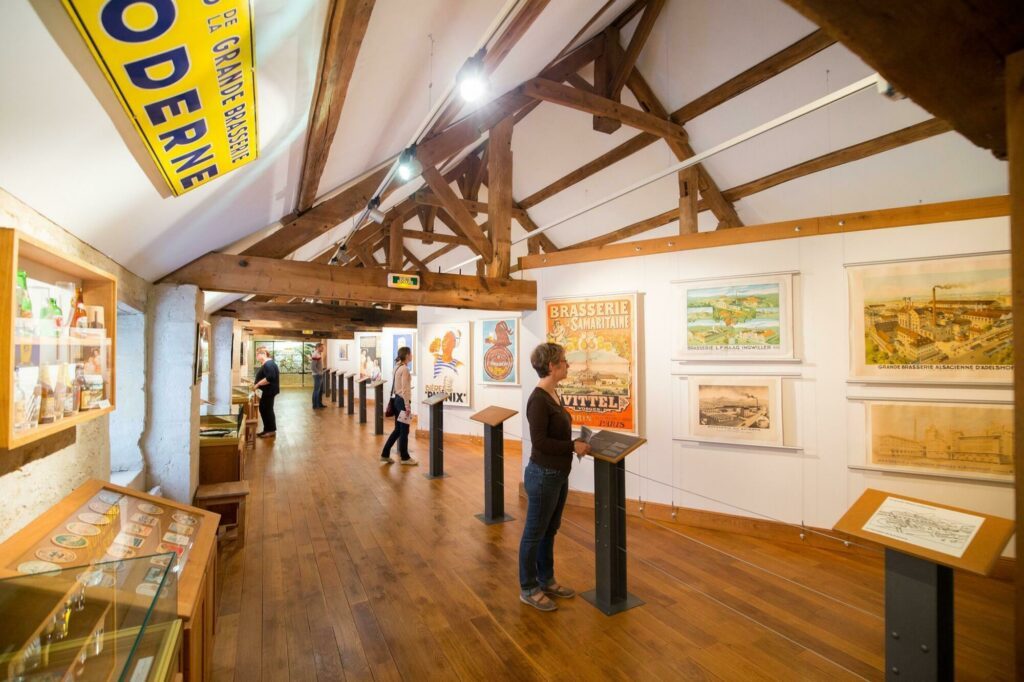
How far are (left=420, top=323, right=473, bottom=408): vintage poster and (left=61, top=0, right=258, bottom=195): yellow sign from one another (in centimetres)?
731

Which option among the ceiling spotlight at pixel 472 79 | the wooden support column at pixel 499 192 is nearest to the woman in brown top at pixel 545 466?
the ceiling spotlight at pixel 472 79

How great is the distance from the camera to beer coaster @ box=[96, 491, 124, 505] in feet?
7.54

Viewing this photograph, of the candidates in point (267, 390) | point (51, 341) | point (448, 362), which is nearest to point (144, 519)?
point (51, 341)

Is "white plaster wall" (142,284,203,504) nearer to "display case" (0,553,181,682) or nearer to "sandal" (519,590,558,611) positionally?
"sandal" (519,590,558,611)

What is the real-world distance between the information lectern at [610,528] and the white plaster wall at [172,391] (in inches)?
136

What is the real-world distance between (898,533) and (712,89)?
18.0 ft

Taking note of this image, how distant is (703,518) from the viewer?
4559mm

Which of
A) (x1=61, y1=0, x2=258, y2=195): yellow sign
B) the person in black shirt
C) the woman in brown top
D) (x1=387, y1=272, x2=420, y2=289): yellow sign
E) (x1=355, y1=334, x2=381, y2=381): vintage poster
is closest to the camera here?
(x1=61, y1=0, x2=258, y2=195): yellow sign

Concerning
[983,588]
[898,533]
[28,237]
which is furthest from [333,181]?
[983,588]

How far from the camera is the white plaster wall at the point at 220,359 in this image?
9484 millimetres

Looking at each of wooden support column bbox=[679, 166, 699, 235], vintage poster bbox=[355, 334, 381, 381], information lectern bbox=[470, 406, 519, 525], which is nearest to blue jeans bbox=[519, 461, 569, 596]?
information lectern bbox=[470, 406, 519, 525]

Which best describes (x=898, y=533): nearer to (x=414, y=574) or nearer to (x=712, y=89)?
(x=414, y=574)

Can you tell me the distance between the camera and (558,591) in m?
3.24

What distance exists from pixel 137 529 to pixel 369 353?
12.2m
